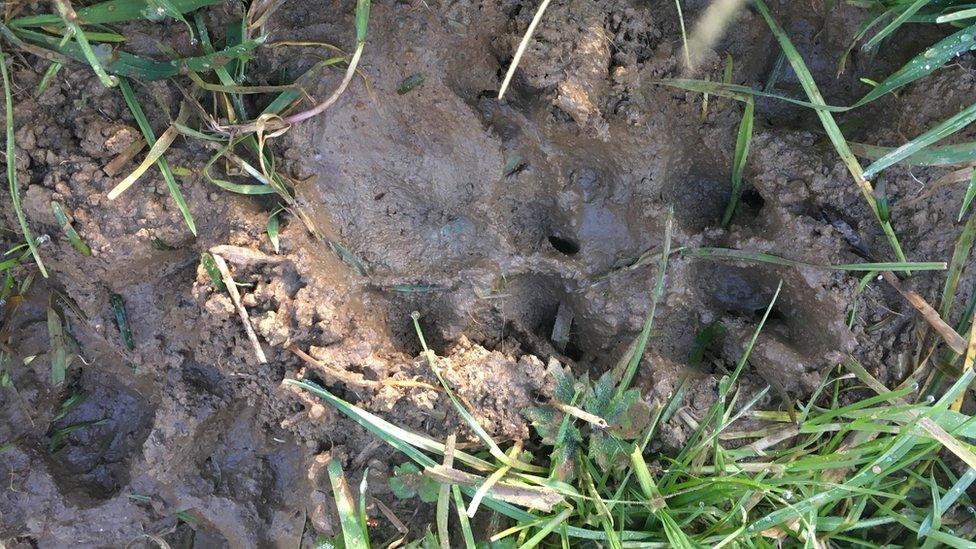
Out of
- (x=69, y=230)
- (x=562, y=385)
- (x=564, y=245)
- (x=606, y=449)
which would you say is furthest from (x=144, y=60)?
(x=606, y=449)

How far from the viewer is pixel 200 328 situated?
2.00 metres

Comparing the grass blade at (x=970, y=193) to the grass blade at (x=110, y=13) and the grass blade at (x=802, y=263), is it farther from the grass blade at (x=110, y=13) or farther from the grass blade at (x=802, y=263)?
the grass blade at (x=110, y=13)

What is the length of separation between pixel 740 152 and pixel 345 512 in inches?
63.6

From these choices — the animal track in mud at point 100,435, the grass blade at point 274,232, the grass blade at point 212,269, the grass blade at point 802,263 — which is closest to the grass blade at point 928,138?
the grass blade at point 802,263

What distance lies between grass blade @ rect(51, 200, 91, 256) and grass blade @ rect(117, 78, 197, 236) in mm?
293

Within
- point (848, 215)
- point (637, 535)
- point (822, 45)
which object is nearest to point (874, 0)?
point (822, 45)

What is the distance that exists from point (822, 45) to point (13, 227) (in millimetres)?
2557

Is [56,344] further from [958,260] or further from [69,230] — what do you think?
[958,260]

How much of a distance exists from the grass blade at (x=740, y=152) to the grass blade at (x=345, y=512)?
1.44 m

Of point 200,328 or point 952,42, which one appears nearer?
point 952,42

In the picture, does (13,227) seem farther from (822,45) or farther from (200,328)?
(822,45)

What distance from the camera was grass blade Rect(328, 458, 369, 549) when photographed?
1.96 metres

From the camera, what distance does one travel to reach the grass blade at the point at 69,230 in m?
1.86

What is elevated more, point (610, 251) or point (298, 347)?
point (610, 251)
